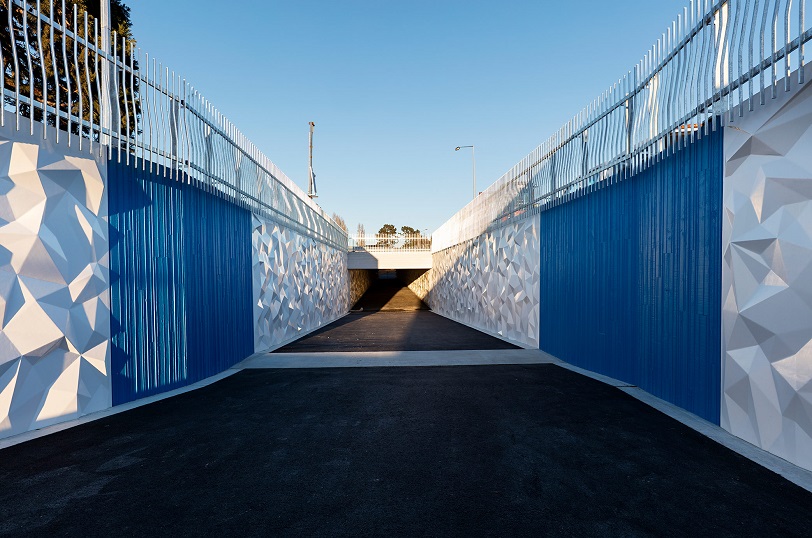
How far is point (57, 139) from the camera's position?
5.07 metres

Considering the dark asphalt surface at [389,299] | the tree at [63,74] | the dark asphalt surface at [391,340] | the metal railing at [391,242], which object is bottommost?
the dark asphalt surface at [389,299]

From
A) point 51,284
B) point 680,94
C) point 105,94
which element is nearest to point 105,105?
point 105,94

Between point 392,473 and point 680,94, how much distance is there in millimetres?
6197

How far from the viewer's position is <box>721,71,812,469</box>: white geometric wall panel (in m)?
3.96

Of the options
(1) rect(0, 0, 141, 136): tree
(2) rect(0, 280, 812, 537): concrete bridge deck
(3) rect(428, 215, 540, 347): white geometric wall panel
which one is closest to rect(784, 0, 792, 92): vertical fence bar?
(2) rect(0, 280, 812, 537): concrete bridge deck

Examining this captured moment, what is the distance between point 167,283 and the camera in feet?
22.6

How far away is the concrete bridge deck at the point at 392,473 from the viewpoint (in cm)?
307

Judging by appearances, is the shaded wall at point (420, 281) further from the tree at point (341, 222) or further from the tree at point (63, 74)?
the tree at point (63, 74)

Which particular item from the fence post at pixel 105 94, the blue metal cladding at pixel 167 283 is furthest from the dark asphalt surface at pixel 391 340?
the fence post at pixel 105 94

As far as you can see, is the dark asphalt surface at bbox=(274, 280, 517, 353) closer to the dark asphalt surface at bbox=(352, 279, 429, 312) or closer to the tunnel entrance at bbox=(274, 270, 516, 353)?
the tunnel entrance at bbox=(274, 270, 516, 353)

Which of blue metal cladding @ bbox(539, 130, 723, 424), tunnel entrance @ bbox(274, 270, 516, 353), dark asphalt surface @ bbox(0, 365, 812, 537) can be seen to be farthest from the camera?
tunnel entrance @ bbox(274, 270, 516, 353)

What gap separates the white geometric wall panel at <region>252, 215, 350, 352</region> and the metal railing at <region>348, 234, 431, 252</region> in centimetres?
928

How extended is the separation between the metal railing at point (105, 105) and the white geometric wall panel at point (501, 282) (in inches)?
293

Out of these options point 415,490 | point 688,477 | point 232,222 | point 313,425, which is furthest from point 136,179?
point 688,477
